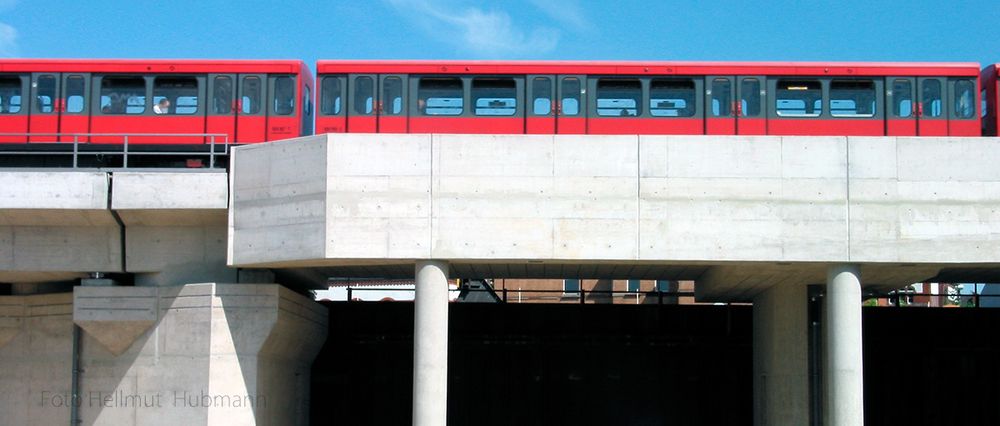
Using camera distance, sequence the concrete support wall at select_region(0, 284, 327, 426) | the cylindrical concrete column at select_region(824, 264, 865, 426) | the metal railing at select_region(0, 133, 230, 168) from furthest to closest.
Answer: the metal railing at select_region(0, 133, 230, 168) → the concrete support wall at select_region(0, 284, 327, 426) → the cylindrical concrete column at select_region(824, 264, 865, 426)

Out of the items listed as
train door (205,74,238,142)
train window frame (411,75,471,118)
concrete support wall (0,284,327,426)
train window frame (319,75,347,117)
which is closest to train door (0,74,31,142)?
concrete support wall (0,284,327,426)

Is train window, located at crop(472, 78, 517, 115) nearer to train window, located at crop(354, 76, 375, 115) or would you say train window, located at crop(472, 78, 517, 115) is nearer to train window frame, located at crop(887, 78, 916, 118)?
train window, located at crop(354, 76, 375, 115)

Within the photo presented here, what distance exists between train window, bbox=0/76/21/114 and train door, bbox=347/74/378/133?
26.3 ft

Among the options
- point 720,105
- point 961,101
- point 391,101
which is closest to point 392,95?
point 391,101

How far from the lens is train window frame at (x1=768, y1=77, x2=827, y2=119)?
28047 millimetres

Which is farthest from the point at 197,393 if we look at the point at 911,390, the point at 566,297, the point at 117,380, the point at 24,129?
the point at 566,297

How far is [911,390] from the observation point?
1414 inches

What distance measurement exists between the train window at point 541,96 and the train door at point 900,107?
25.0 feet

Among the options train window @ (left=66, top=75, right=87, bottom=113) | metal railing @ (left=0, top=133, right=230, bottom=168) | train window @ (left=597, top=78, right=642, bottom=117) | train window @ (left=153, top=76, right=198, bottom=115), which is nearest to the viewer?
metal railing @ (left=0, top=133, right=230, bottom=168)

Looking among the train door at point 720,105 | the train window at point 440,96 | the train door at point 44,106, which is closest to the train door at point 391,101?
the train window at point 440,96

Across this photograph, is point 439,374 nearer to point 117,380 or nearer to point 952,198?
point 117,380

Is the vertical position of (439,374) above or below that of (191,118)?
below

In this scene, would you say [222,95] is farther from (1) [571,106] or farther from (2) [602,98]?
(2) [602,98]

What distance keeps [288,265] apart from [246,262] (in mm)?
950
